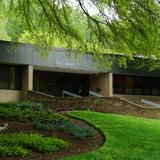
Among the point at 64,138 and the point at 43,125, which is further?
the point at 43,125

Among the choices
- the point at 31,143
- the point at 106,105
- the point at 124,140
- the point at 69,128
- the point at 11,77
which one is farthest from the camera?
the point at 11,77

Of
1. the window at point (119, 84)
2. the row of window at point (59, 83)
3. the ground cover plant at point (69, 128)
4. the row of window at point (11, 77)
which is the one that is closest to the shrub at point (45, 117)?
the ground cover plant at point (69, 128)

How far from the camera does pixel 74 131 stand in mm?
16984

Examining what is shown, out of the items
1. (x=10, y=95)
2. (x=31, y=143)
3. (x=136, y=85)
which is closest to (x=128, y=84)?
(x=136, y=85)

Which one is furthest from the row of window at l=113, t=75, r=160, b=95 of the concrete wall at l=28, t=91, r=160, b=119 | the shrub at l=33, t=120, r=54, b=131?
the shrub at l=33, t=120, r=54, b=131

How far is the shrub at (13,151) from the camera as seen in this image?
13172 mm

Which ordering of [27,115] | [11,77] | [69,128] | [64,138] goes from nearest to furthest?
[64,138] < [69,128] < [27,115] < [11,77]

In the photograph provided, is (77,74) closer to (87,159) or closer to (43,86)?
(43,86)

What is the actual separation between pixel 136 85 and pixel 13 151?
27774 millimetres

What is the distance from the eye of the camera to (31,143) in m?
14.4

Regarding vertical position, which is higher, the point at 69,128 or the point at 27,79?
the point at 27,79

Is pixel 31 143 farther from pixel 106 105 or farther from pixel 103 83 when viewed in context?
pixel 103 83

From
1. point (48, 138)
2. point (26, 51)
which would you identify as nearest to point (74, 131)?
point (48, 138)

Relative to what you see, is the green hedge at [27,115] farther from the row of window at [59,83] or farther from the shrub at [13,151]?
the row of window at [59,83]
